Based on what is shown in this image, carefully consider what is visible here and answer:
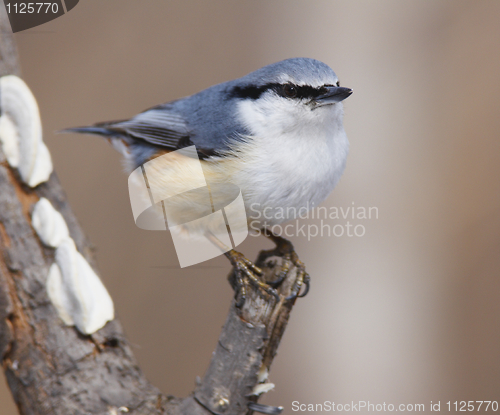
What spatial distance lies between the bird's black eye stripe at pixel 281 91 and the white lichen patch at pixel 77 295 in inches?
19.6

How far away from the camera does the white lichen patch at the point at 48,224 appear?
0.92 meters

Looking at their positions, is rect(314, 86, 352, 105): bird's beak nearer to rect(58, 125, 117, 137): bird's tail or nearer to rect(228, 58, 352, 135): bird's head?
rect(228, 58, 352, 135): bird's head

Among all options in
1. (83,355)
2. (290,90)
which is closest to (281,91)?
(290,90)

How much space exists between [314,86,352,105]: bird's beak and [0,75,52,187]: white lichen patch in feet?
1.91

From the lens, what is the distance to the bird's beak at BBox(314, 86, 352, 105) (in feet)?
3.04

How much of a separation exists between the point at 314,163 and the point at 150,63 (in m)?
0.95

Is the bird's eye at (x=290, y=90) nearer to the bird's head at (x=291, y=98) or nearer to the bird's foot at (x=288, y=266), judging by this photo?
the bird's head at (x=291, y=98)

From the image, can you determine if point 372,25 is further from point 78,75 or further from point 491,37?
point 78,75

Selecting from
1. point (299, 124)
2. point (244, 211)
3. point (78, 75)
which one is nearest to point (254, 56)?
point (78, 75)

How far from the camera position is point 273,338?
2.89ft

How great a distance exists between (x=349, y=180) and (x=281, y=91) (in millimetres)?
563

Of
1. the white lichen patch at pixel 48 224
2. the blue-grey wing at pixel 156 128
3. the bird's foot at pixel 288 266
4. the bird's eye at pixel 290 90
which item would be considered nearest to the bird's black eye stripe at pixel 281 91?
the bird's eye at pixel 290 90

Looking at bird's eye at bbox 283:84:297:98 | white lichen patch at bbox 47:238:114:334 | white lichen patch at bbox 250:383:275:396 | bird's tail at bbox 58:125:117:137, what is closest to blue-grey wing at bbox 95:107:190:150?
bird's tail at bbox 58:125:117:137

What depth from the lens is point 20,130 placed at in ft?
3.10
